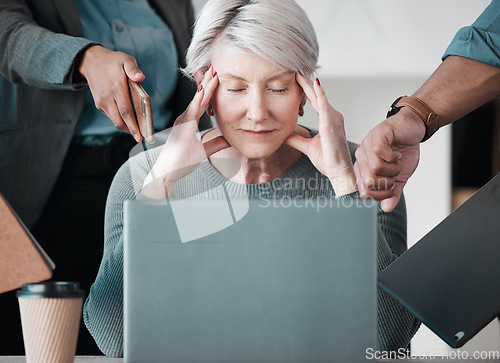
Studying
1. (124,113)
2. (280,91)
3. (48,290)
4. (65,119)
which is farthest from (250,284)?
(65,119)

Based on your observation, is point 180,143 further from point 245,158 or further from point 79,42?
point 79,42

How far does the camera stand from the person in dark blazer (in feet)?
4.99

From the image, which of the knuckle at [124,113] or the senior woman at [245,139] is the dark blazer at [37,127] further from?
the knuckle at [124,113]

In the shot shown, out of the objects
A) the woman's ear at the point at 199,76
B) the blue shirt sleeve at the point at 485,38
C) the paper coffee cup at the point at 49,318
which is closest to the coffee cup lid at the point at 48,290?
the paper coffee cup at the point at 49,318

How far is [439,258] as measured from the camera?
0.76m

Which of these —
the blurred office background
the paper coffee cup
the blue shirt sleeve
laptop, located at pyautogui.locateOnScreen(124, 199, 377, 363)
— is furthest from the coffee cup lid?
the blurred office background

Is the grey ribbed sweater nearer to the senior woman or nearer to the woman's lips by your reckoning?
the senior woman

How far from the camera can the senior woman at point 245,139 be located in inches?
53.0

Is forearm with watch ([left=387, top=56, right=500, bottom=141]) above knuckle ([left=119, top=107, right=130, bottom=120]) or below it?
above

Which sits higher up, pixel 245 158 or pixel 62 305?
pixel 62 305

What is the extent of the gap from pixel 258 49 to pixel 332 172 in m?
0.35

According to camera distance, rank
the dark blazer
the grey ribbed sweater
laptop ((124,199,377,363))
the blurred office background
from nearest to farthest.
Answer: laptop ((124,199,377,363))
the grey ribbed sweater
the dark blazer
the blurred office background

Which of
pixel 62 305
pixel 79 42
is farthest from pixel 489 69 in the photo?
pixel 62 305

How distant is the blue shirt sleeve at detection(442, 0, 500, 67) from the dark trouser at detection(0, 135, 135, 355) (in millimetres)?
1009
